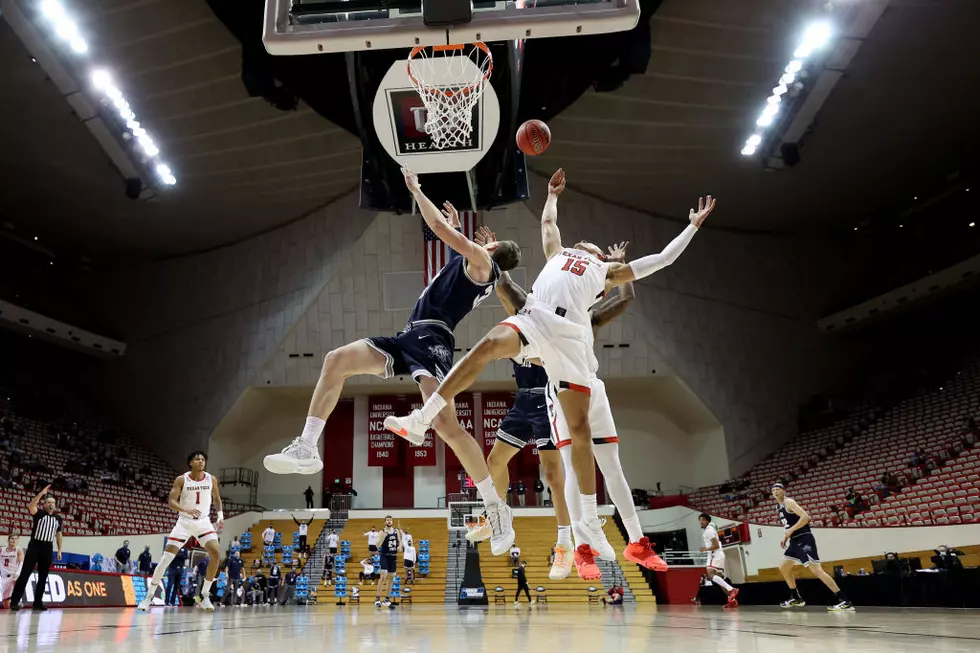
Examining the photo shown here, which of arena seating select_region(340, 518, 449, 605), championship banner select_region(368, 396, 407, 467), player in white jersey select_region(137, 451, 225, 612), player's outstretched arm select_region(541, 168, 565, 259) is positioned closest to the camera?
player's outstretched arm select_region(541, 168, 565, 259)

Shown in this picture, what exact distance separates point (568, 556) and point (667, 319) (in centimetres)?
2338

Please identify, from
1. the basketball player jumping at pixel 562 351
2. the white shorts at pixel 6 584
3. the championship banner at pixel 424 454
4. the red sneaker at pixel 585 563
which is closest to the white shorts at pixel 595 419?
the basketball player jumping at pixel 562 351

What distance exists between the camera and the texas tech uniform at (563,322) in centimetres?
533

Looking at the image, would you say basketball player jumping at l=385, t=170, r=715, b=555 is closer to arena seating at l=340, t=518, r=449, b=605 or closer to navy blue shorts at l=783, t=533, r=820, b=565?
navy blue shorts at l=783, t=533, r=820, b=565

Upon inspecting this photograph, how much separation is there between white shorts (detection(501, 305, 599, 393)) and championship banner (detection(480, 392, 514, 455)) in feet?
83.8

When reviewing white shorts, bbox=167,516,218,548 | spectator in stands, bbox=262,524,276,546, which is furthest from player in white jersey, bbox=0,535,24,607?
spectator in stands, bbox=262,524,276,546

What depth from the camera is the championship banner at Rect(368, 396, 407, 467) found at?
104 ft

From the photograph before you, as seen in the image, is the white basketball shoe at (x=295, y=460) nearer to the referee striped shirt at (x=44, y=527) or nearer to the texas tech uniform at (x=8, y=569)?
the referee striped shirt at (x=44, y=527)

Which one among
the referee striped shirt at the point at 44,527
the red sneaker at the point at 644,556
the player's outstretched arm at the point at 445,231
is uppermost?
the player's outstretched arm at the point at 445,231

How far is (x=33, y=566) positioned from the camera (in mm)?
A: 9820

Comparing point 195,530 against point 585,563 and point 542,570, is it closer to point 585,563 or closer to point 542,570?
point 585,563

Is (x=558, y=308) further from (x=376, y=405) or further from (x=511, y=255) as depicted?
(x=376, y=405)

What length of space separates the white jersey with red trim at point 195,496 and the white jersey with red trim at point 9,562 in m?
6.25

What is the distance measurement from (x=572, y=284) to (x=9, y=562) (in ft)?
42.7
